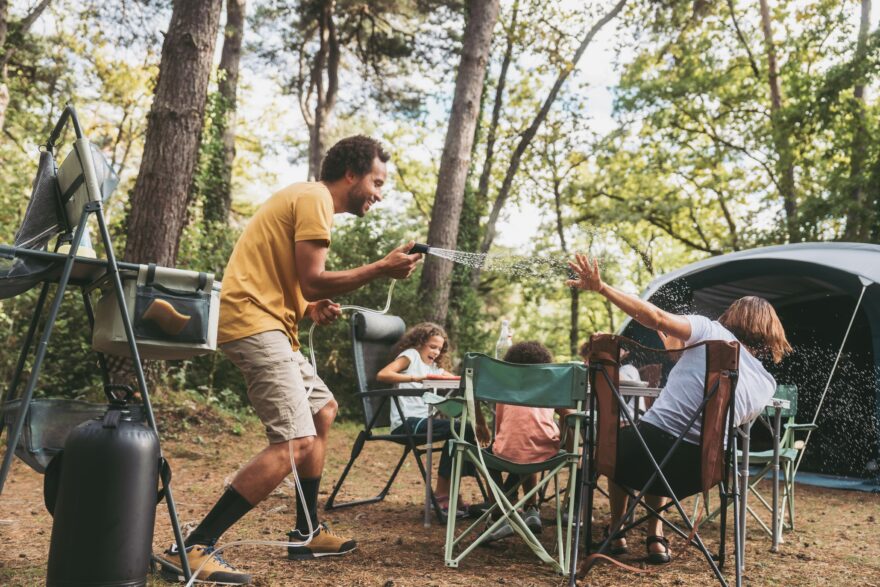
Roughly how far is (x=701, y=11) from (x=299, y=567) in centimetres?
1314

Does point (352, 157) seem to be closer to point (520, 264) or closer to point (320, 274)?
point (320, 274)

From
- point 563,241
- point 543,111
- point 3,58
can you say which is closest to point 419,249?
point 3,58

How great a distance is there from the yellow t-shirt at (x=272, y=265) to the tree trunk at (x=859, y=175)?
8.48 m

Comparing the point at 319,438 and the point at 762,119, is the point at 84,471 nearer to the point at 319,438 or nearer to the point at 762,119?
the point at 319,438

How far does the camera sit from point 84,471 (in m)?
2.05

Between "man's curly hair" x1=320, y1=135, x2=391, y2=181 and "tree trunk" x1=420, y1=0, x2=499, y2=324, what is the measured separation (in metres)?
5.53

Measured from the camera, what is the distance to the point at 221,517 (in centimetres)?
255

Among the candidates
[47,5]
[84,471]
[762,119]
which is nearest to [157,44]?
[47,5]

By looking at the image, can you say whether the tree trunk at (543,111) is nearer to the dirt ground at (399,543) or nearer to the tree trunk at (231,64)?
the tree trunk at (231,64)

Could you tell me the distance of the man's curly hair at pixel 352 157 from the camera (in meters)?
2.90

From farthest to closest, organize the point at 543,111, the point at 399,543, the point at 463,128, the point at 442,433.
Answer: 1. the point at 543,111
2. the point at 463,128
3. the point at 442,433
4. the point at 399,543

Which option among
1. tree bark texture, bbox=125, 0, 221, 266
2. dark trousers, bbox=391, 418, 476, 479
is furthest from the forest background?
dark trousers, bbox=391, 418, 476, 479

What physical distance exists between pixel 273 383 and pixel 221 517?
0.48 metres

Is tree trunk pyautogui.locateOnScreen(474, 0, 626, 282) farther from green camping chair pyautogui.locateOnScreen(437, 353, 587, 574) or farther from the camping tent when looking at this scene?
green camping chair pyautogui.locateOnScreen(437, 353, 587, 574)
